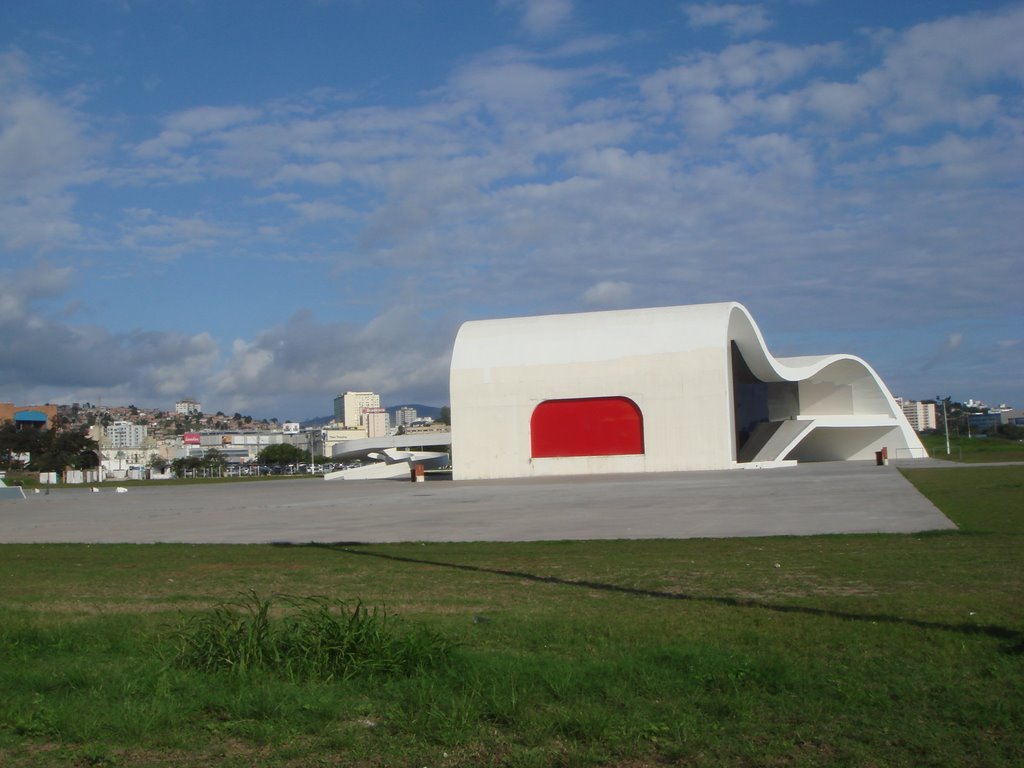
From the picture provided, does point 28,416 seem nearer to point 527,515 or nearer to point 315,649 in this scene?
point 527,515

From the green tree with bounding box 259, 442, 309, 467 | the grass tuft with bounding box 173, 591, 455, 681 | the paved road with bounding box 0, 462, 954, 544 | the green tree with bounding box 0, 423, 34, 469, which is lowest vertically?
the paved road with bounding box 0, 462, 954, 544

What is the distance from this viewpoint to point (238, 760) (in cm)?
471

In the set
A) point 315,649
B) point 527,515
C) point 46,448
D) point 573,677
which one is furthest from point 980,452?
point 46,448

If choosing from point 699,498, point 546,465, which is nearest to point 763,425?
point 546,465

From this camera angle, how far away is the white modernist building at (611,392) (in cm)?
4500

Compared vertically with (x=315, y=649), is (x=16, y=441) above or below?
above

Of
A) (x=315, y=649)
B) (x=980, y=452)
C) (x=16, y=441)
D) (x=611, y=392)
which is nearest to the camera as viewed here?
(x=315, y=649)

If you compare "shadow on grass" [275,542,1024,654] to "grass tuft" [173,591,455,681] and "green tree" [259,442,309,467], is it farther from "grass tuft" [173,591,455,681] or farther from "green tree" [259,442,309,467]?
"green tree" [259,442,309,467]

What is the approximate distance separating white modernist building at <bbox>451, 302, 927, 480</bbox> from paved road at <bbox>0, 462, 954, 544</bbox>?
470 inches

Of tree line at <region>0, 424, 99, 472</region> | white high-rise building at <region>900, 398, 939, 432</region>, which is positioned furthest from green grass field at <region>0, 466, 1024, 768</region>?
white high-rise building at <region>900, 398, 939, 432</region>

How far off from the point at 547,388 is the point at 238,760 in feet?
138

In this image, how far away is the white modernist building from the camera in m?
45.0

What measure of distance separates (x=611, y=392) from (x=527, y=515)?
81.2 ft

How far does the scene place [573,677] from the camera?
226 inches
